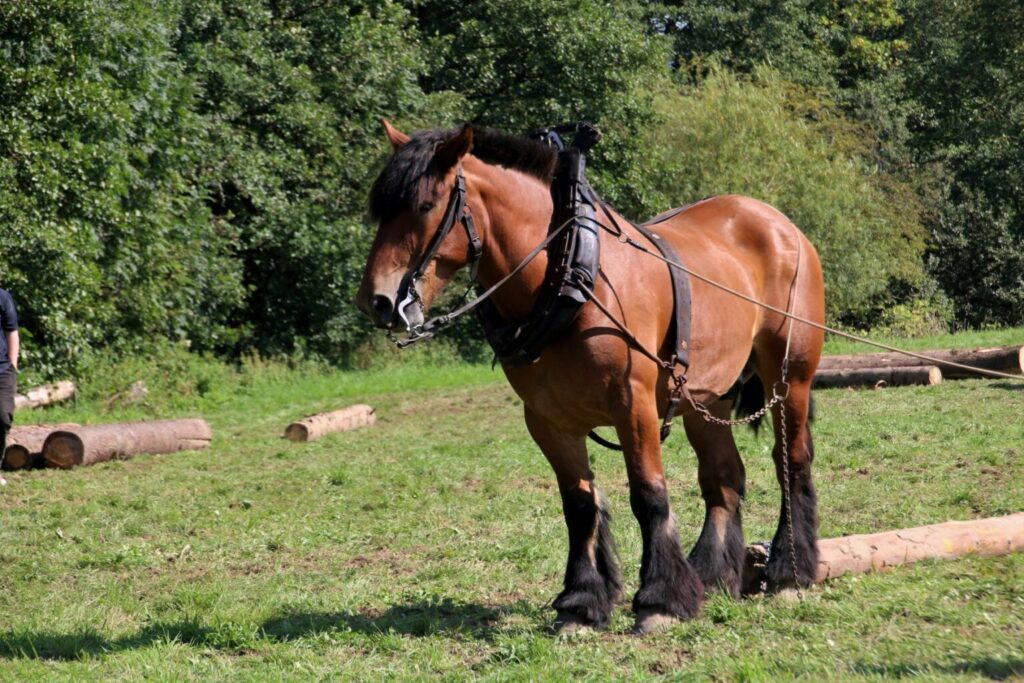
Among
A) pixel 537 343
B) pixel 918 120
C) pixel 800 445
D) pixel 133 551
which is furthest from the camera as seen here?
pixel 918 120

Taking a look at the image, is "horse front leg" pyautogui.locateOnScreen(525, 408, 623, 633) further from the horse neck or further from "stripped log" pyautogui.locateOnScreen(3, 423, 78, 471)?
"stripped log" pyautogui.locateOnScreen(3, 423, 78, 471)

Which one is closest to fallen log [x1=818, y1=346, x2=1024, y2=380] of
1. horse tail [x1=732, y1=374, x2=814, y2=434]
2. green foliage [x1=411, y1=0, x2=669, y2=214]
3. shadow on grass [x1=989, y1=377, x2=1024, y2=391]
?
shadow on grass [x1=989, y1=377, x2=1024, y2=391]

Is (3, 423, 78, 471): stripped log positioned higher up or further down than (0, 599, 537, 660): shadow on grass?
further down

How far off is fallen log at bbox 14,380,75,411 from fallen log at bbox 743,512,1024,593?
466 inches


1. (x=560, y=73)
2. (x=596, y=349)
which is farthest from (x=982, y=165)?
(x=596, y=349)

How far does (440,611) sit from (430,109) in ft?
63.0

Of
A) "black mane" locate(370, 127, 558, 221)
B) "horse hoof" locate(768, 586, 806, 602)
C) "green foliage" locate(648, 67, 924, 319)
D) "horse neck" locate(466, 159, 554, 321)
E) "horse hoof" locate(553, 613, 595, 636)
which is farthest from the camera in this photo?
"green foliage" locate(648, 67, 924, 319)

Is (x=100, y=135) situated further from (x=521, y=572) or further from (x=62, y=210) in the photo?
(x=521, y=572)

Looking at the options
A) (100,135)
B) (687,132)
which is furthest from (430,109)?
(100,135)

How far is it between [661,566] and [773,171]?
23.0 metres

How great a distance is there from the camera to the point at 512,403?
1602cm

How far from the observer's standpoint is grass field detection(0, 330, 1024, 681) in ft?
16.7

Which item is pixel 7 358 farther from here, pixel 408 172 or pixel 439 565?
pixel 408 172

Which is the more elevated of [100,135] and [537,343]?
[100,135]
